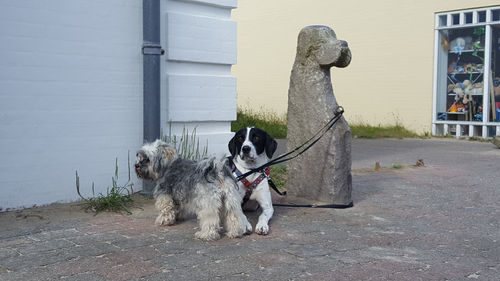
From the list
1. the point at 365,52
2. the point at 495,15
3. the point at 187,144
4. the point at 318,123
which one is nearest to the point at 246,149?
the point at 318,123

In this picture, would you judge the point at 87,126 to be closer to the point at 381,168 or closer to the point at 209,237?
the point at 209,237

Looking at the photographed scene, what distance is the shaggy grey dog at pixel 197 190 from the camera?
459 cm

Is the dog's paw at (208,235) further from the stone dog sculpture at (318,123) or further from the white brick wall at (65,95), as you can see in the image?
the white brick wall at (65,95)

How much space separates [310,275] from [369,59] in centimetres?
1413

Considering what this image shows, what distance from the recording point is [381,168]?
368 inches

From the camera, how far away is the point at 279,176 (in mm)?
8078

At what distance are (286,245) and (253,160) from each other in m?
1.01

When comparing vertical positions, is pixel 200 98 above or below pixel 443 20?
below

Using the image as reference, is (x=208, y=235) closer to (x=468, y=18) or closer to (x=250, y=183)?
(x=250, y=183)

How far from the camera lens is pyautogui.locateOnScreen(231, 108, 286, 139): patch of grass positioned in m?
15.7

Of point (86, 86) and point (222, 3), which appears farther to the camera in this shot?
point (222, 3)

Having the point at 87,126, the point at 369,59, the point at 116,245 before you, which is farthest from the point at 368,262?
the point at 369,59

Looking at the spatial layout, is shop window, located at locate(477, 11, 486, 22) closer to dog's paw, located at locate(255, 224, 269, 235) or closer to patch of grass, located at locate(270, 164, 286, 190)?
patch of grass, located at locate(270, 164, 286, 190)

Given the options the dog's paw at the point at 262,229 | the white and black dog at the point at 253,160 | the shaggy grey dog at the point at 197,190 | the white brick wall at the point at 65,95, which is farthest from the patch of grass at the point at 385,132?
the shaggy grey dog at the point at 197,190
